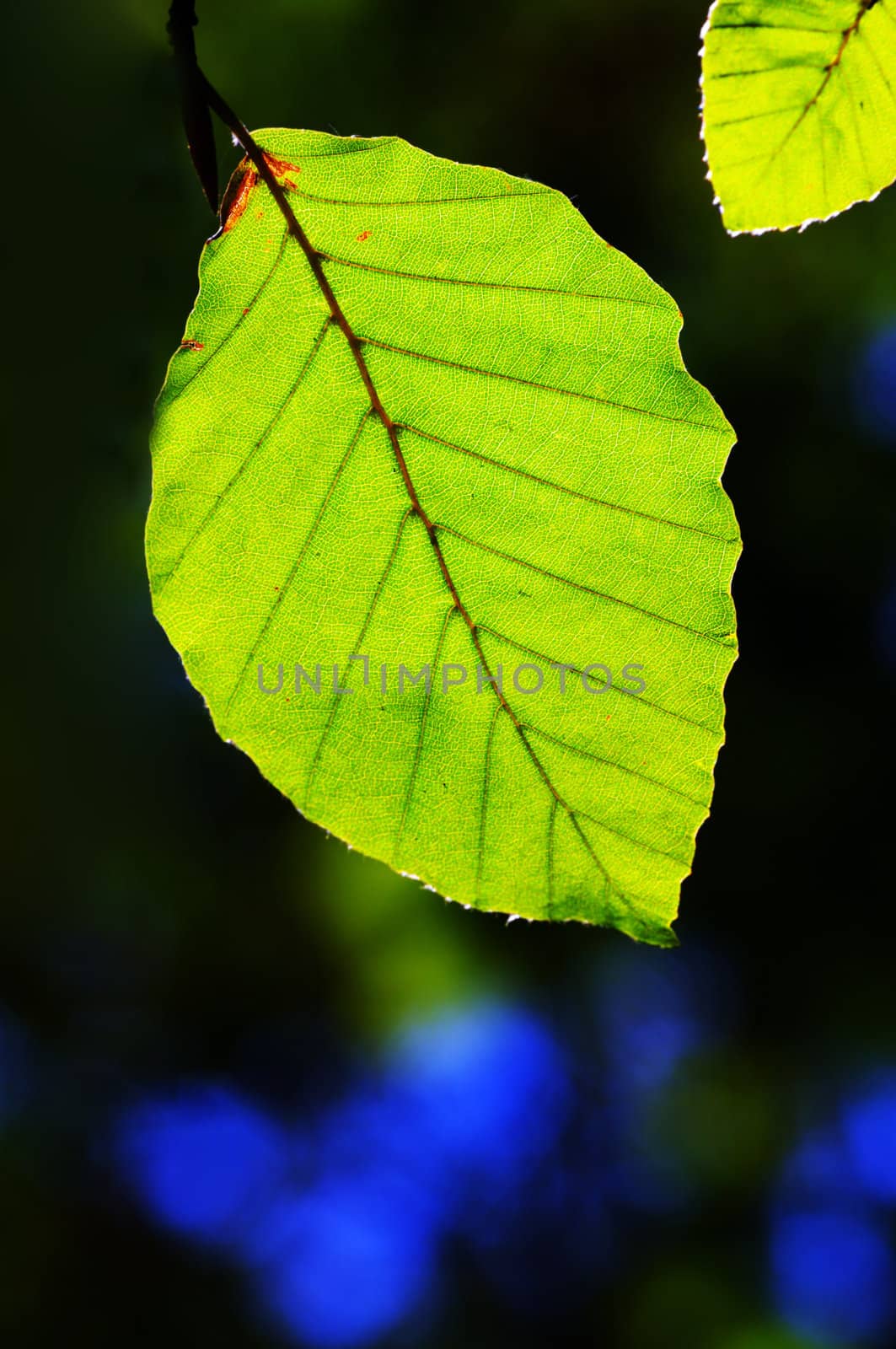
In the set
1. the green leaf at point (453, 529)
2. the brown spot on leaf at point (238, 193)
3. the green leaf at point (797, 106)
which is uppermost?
the green leaf at point (797, 106)

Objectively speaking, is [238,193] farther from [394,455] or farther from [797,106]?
[797,106]

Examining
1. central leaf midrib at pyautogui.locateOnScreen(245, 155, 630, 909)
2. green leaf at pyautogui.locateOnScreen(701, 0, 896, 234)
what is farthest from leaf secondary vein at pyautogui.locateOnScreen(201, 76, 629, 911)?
green leaf at pyautogui.locateOnScreen(701, 0, 896, 234)

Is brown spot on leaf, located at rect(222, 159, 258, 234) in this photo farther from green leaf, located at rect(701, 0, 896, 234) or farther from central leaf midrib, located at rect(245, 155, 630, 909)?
green leaf, located at rect(701, 0, 896, 234)

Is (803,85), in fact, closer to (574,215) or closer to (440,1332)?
(574,215)

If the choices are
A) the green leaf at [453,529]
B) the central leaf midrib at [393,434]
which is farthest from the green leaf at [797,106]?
the central leaf midrib at [393,434]

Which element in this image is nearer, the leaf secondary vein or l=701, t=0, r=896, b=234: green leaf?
l=701, t=0, r=896, b=234: green leaf

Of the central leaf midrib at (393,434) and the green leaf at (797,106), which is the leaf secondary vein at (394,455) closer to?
the central leaf midrib at (393,434)

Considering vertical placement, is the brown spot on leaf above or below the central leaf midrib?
above

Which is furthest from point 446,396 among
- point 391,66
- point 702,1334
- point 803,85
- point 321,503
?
point 702,1334
